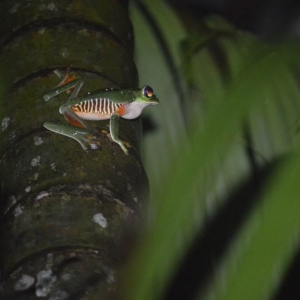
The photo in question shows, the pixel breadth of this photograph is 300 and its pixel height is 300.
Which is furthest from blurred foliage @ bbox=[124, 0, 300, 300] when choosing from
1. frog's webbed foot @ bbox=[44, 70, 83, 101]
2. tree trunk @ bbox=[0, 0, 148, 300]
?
frog's webbed foot @ bbox=[44, 70, 83, 101]

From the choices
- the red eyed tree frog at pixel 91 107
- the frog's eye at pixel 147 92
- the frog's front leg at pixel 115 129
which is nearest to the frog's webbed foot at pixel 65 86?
the red eyed tree frog at pixel 91 107

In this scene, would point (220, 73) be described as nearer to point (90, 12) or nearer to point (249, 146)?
point (249, 146)

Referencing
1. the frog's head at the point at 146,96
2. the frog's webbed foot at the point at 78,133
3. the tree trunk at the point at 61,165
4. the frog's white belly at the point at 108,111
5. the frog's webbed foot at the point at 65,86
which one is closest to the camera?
the tree trunk at the point at 61,165

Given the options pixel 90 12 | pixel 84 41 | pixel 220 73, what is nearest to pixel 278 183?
→ pixel 84 41

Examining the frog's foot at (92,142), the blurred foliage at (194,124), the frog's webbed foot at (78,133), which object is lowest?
the blurred foliage at (194,124)

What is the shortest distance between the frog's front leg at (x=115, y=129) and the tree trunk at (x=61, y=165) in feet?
0.04

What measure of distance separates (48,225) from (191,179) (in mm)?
762

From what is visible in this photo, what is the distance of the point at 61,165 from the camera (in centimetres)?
131

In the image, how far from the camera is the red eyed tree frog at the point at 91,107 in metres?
1.39

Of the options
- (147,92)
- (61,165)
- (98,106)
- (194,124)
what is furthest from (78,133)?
(194,124)

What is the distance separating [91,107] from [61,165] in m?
0.33

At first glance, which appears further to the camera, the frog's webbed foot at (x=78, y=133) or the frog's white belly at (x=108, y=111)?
the frog's white belly at (x=108, y=111)

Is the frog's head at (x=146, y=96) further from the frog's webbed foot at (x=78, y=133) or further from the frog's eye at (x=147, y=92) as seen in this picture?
the frog's webbed foot at (x=78, y=133)

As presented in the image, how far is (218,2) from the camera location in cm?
300
